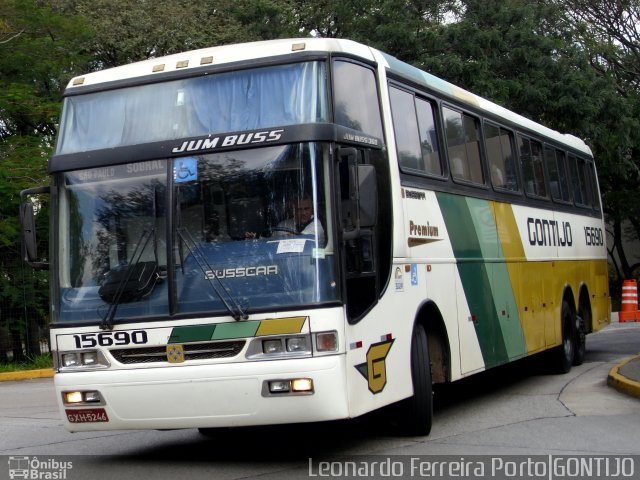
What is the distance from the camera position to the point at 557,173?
50.9 ft

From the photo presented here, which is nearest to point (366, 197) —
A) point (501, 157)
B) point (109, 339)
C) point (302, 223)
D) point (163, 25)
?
point (302, 223)

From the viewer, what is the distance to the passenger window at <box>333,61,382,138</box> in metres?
8.27

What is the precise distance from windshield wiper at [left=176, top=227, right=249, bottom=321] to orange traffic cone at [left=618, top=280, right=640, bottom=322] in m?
21.7

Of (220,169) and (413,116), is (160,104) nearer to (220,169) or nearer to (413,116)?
(220,169)

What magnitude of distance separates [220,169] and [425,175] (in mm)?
2597

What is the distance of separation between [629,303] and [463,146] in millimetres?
18182

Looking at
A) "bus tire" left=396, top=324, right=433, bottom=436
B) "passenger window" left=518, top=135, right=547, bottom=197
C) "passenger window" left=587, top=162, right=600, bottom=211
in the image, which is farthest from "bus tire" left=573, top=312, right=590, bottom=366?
"bus tire" left=396, top=324, right=433, bottom=436

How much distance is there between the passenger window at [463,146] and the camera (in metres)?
11.0

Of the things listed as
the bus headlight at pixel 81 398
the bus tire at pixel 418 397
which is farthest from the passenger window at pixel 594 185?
the bus headlight at pixel 81 398

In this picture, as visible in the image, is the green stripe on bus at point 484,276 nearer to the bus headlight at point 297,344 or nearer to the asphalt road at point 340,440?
the asphalt road at point 340,440

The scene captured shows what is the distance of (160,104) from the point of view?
28.0ft

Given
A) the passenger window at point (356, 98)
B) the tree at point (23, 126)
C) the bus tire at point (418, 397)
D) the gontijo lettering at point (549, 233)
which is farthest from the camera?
the tree at point (23, 126)

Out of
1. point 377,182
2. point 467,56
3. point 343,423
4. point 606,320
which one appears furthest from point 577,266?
point 467,56

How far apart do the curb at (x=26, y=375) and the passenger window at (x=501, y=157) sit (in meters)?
11.4
